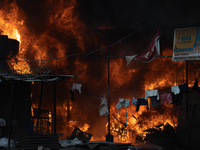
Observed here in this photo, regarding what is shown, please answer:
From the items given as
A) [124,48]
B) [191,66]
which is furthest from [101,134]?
[191,66]

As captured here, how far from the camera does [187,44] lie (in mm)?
13453

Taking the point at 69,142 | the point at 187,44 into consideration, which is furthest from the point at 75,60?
the point at 187,44

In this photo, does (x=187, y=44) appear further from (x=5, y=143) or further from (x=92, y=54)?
(x=92, y=54)

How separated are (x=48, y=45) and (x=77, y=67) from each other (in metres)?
3.81

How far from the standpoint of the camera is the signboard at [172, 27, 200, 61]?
43.4 ft

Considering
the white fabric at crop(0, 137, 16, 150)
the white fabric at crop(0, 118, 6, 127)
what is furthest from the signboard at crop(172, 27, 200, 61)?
the white fabric at crop(0, 118, 6, 127)

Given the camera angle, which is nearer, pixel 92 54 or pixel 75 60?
pixel 92 54

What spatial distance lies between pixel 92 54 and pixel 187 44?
41.5 ft

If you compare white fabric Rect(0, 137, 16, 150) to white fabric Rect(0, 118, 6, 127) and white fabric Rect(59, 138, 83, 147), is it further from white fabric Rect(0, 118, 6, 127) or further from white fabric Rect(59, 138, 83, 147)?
white fabric Rect(59, 138, 83, 147)

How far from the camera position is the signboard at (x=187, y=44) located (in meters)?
13.2

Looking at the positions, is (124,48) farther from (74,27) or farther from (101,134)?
(101,134)

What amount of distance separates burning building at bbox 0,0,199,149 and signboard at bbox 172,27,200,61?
35.9 feet

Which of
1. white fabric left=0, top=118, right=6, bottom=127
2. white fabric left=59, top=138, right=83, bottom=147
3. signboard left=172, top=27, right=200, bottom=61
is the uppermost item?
signboard left=172, top=27, right=200, bottom=61

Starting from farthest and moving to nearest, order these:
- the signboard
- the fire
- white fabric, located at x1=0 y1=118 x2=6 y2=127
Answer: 1. the fire
2. white fabric, located at x1=0 y1=118 x2=6 y2=127
3. the signboard
